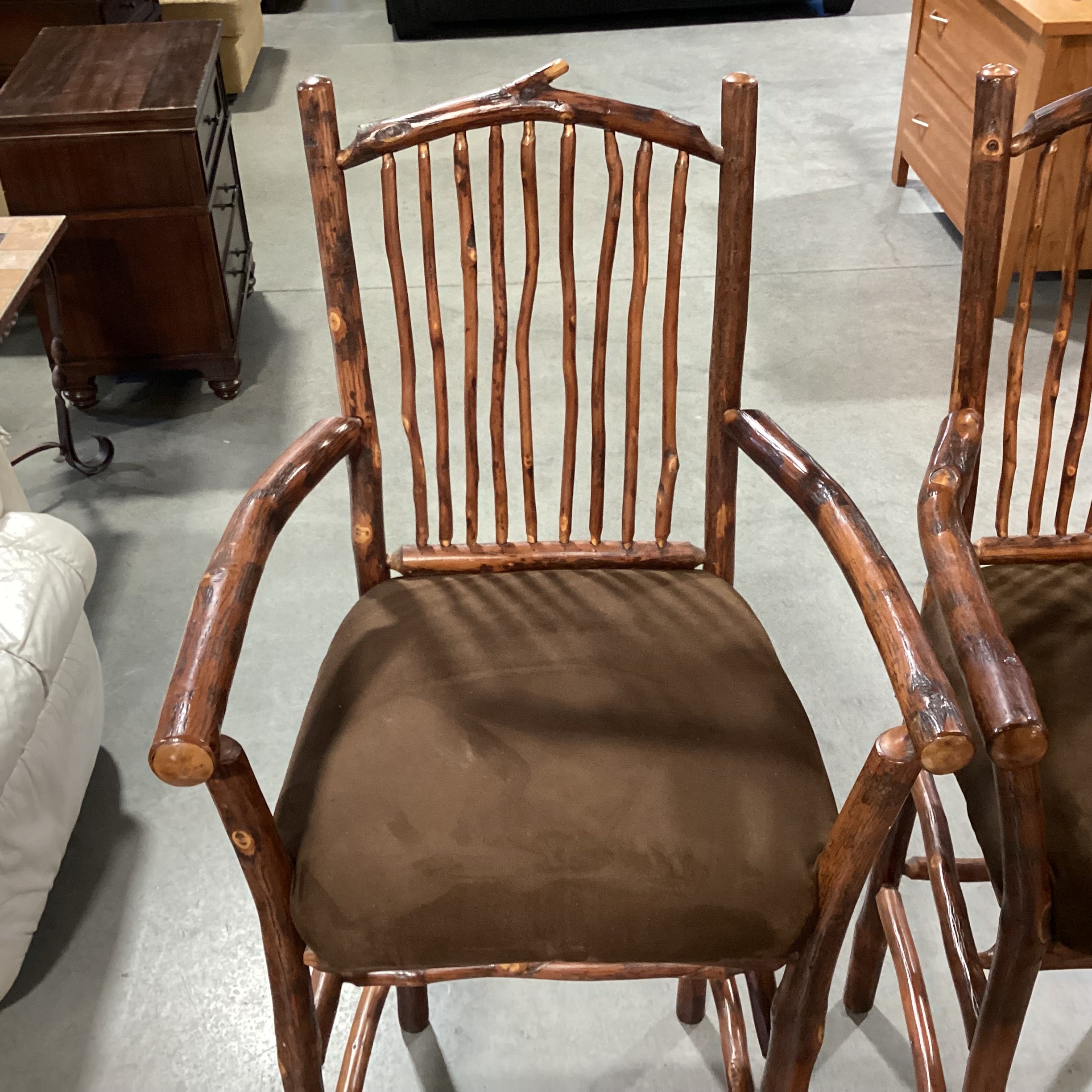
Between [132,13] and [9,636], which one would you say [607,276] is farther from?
[132,13]

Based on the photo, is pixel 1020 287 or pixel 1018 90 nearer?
pixel 1020 287

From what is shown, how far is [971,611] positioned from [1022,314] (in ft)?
1.34

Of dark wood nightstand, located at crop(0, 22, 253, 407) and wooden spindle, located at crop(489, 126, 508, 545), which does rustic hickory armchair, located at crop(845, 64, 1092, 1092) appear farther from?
A: dark wood nightstand, located at crop(0, 22, 253, 407)

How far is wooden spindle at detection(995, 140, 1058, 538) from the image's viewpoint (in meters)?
1.13

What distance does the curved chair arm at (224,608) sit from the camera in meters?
0.79

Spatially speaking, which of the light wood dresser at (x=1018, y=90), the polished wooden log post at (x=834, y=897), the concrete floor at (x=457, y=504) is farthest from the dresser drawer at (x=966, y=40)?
the polished wooden log post at (x=834, y=897)

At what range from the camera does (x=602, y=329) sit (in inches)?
46.6

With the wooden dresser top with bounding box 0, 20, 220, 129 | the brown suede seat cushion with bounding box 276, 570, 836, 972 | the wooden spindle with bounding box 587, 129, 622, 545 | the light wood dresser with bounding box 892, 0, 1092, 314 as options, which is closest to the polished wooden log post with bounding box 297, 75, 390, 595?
the brown suede seat cushion with bounding box 276, 570, 836, 972

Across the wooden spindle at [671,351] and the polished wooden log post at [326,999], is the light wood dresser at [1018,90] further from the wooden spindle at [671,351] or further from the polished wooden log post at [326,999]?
the polished wooden log post at [326,999]

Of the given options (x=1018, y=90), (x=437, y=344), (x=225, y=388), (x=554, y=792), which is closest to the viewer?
(x=554, y=792)

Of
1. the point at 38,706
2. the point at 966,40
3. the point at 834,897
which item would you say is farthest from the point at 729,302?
the point at 966,40

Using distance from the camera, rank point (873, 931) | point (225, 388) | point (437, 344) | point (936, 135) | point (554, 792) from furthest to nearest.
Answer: point (936, 135)
point (225, 388)
point (873, 931)
point (437, 344)
point (554, 792)

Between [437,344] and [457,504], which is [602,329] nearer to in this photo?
[437,344]

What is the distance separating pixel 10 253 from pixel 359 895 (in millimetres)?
1300
